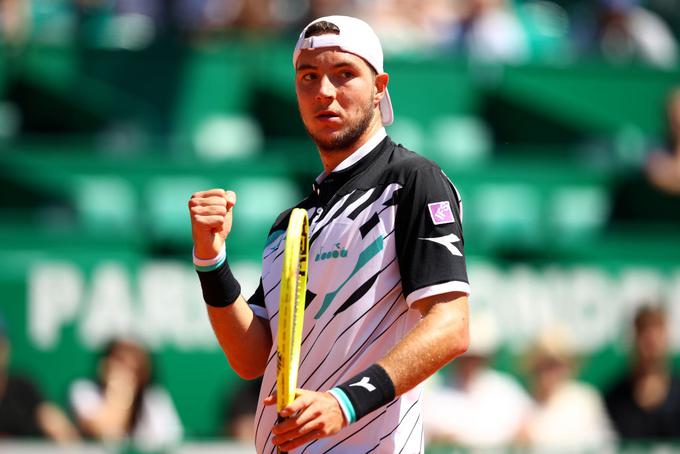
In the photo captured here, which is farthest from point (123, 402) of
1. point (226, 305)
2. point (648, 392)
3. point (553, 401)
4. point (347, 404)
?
point (347, 404)

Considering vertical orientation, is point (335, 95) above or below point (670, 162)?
above

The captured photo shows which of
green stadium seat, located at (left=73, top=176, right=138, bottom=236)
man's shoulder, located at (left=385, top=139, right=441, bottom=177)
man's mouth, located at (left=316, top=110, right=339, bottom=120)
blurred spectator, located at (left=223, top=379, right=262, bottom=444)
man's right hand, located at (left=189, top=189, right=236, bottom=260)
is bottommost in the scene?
blurred spectator, located at (left=223, top=379, right=262, bottom=444)

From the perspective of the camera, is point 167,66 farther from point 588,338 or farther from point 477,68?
point 588,338

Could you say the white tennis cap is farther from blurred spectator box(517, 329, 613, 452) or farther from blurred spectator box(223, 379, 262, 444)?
blurred spectator box(223, 379, 262, 444)

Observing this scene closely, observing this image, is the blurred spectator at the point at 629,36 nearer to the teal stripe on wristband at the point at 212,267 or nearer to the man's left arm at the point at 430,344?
the teal stripe on wristband at the point at 212,267

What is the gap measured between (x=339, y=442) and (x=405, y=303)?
1.41 ft

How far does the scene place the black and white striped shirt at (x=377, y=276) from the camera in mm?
3521

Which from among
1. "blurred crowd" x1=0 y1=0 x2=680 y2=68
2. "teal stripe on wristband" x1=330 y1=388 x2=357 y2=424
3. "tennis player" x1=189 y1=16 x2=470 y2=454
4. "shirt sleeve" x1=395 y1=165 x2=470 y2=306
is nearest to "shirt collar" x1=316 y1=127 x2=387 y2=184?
"tennis player" x1=189 y1=16 x2=470 y2=454

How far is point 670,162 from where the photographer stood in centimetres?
1081

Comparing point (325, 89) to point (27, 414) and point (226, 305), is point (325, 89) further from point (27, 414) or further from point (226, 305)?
point (27, 414)

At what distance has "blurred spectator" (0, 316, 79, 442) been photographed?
8445 mm

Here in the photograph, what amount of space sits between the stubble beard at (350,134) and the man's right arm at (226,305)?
13.4 inches

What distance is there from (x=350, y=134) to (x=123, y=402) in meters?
5.28

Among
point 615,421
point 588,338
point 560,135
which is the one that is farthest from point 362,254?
point 560,135
